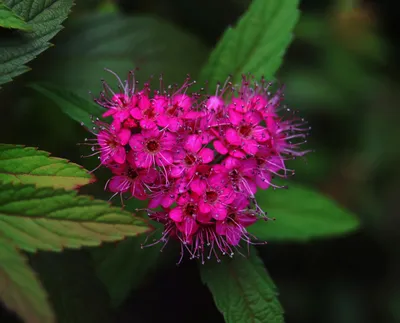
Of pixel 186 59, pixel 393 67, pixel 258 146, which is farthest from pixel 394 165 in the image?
pixel 258 146

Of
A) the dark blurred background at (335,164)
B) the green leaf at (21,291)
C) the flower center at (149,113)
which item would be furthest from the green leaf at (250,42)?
the green leaf at (21,291)

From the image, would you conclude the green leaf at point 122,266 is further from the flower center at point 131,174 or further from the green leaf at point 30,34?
the green leaf at point 30,34

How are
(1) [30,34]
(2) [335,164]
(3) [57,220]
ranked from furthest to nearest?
(2) [335,164] < (1) [30,34] < (3) [57,220]

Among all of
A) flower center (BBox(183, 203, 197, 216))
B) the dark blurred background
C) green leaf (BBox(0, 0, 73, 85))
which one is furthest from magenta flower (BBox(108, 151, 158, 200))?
the dark blurred background

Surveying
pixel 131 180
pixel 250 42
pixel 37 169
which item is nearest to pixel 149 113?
pixel 131 180

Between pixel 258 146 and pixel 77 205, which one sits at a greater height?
pixel 258 146

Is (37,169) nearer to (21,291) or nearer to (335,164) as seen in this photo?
(21,291)

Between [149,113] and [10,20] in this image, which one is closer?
[10,20]

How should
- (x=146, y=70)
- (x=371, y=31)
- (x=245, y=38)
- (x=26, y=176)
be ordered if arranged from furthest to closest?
(x=371, y=31)
(x=146, y=70)
(x=245, y=38)
(x=26, y=176)

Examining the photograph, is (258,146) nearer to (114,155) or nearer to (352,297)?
(114,155)
